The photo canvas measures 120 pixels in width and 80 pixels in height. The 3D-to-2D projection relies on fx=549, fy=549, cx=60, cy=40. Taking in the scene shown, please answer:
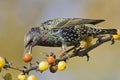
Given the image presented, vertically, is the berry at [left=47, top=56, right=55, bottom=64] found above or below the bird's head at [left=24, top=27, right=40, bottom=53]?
below

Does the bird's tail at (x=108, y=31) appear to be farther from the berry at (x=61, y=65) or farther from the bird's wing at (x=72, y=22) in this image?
the berry at (x=61, y=65)

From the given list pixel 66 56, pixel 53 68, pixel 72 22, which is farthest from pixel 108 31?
pixel 53 68

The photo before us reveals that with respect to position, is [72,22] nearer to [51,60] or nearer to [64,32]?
[64,32]

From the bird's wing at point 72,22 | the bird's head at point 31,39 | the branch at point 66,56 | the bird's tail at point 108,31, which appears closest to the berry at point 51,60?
the branch at point 66,56

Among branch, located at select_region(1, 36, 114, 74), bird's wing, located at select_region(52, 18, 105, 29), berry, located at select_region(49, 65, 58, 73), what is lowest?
berry, located at select_region(49, 65, 58, 73)

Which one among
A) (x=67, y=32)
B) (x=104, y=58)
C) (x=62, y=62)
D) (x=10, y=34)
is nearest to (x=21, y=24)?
(x=10, y=34)

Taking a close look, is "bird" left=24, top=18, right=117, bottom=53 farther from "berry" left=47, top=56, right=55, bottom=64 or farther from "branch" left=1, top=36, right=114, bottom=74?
"berry" left=47, top=56, right=55, bottom=64

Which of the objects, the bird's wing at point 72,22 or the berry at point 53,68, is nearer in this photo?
the berry at point 53,68

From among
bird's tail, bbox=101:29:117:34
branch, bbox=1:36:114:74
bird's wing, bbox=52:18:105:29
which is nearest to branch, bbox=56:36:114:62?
branch, bbox=1:36:114:74
